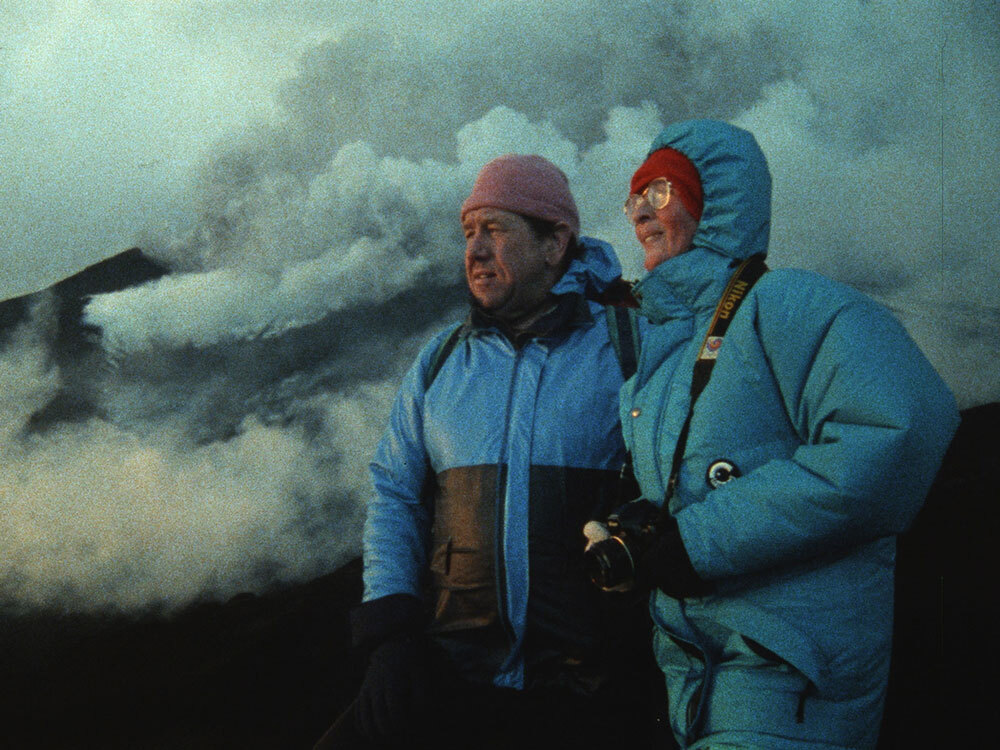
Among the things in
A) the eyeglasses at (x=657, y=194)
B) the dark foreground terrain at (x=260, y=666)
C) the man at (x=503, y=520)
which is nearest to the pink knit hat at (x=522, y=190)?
the man at (x=503, y=520)

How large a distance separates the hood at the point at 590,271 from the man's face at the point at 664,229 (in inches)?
17.0

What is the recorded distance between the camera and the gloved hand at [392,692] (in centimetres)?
170

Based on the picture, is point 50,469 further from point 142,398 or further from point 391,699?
point 391,699

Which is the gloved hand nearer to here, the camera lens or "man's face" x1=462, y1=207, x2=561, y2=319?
the camera lens

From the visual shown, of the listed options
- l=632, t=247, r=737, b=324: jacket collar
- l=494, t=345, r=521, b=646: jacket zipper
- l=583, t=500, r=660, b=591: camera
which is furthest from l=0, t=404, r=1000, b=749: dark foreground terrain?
l=632, t=247, r=737, b=324: jacket collar

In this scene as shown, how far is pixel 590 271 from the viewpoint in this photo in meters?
2.09

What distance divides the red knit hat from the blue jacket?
18.9 inches

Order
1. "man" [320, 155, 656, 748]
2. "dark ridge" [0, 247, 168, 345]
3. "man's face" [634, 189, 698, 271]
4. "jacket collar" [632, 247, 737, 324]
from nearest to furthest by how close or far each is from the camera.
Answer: "jacket collar" [632, 247, 737, 324] → "man's face" [634, 189, 698, 271] → "man" [320, 155, 656, 748] → "dark ridge" [0, 247, 168, 345]

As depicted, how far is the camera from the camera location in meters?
1.24

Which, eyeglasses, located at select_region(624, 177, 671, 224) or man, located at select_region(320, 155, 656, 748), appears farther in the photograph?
man, located at select_region(320, 155, 656, 748)

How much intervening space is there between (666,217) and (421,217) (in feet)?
7.08

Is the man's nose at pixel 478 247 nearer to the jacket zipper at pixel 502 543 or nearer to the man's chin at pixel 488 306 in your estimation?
the man's chin at pixel 488 306

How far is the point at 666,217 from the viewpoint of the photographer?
5.07 ft

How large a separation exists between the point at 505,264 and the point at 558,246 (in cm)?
19
